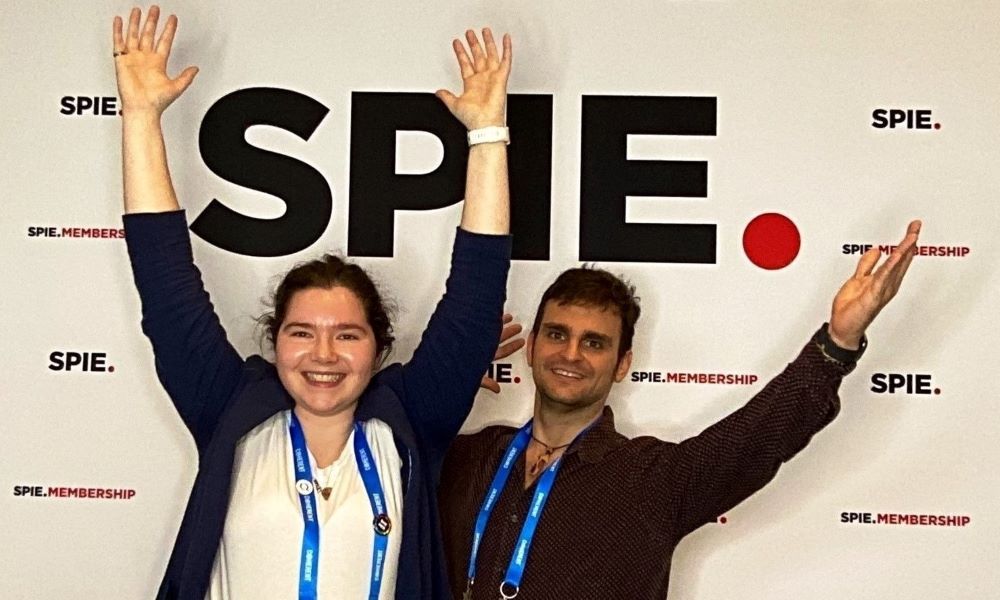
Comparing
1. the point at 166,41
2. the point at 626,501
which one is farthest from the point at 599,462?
the point at 166,41

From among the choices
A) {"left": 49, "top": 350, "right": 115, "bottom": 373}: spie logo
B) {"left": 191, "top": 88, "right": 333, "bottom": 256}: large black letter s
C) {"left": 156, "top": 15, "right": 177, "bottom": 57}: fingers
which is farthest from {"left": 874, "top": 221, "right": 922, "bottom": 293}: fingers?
{"left": 49, "top": 350, "right": 115, "bottom": 373}: spie logo

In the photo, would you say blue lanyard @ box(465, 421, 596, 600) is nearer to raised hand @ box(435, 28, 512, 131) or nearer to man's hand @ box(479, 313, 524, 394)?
man's hand @ box(479, 313, 524, 394)

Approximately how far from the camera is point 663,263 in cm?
260

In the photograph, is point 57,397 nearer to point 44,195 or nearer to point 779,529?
point 44,195

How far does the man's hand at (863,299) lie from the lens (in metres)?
1.91

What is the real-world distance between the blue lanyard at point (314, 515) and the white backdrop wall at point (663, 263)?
26.3 inches

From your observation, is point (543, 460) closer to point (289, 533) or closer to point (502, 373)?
point (502, 373)

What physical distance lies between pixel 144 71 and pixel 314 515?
3.05 ft

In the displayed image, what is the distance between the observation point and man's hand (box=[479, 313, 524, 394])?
246 cm

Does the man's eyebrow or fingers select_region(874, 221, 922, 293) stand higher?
fingers select_region(874, 221, 922, 293)

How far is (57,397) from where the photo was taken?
260cm

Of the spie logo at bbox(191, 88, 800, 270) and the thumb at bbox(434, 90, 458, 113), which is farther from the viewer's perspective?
the spie logo at bbox(191, 88, 800, 270)

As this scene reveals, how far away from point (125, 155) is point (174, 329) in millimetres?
351

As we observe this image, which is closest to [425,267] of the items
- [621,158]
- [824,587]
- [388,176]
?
[388,176]
